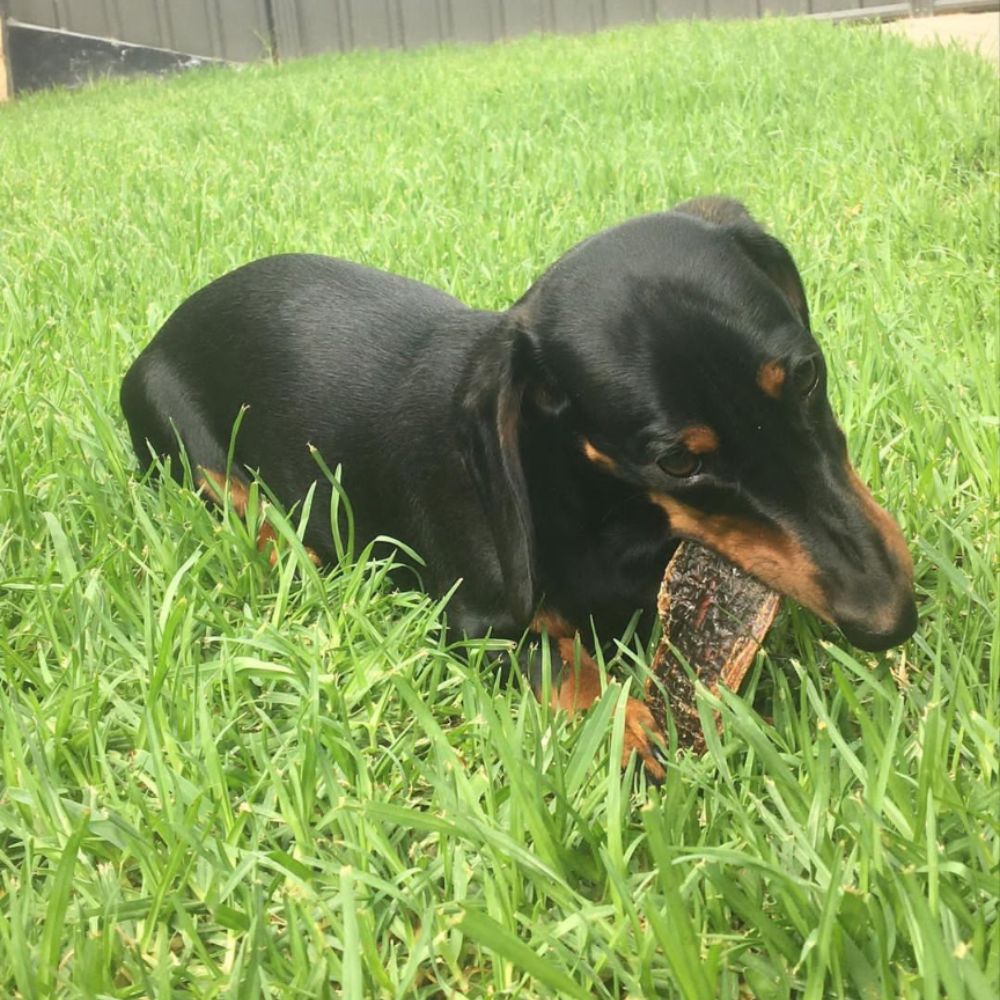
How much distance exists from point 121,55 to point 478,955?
14015 mm

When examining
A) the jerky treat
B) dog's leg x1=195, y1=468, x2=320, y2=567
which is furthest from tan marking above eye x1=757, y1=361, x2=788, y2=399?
dog's leg x1=195, y1=468, x2=320, y2=567

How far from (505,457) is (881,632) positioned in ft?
2.16

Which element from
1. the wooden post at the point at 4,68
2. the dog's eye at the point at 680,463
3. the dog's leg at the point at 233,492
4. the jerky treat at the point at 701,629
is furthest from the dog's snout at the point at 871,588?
the wooden post at the point at 4,68

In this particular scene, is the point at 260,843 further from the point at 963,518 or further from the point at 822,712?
the point at 963,518

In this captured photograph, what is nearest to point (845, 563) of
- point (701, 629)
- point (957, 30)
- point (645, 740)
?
point (701, 629)

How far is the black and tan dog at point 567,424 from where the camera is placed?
1.69 meters

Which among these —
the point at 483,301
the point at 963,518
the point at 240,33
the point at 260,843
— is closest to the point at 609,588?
the point at 963,518

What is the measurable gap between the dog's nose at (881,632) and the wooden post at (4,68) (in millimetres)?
12857

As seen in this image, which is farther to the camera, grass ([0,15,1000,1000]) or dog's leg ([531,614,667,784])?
dog's leg ([531,614,667,784])

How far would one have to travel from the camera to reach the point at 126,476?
109 inches

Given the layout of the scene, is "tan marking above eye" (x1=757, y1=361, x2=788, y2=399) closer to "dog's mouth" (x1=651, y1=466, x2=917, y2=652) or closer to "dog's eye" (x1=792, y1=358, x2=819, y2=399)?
"dog's eye" (x1=792, y1=358, x2=819, y2=399)

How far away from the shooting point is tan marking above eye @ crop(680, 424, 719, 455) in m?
1.69

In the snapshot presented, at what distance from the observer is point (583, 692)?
197cm

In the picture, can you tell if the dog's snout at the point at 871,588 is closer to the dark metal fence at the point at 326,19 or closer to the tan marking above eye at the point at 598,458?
the tan marking above eye at the point at 598,458
